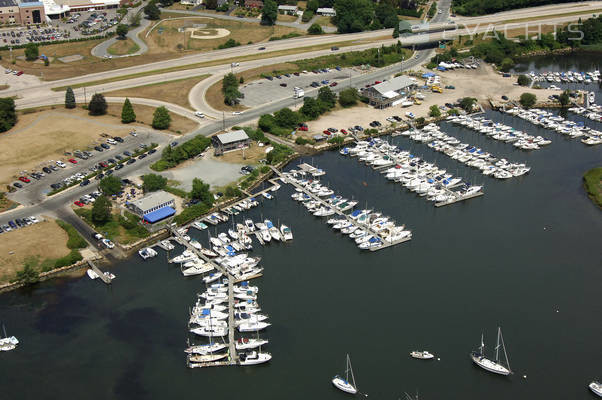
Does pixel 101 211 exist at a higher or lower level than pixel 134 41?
lower

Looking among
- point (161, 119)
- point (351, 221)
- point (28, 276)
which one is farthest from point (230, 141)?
point (28, 276)

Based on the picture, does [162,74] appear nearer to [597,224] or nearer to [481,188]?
[481,188]

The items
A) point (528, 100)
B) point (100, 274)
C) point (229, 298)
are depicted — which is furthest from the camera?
point (528, 100)

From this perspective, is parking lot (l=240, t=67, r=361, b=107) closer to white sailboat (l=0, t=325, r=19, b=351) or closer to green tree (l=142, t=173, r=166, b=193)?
green tree (l=142, t=173, r=166, b=193)

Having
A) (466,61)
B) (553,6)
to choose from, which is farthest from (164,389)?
(553,6)

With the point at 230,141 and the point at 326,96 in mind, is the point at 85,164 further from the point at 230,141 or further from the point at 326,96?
the point at 326,96

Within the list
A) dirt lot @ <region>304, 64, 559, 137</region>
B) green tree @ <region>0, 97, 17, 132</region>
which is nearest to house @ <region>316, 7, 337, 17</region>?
dirt lot @ <region>304, 64, 559, 137</region>

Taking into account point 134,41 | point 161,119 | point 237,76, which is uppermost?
point 134,41
